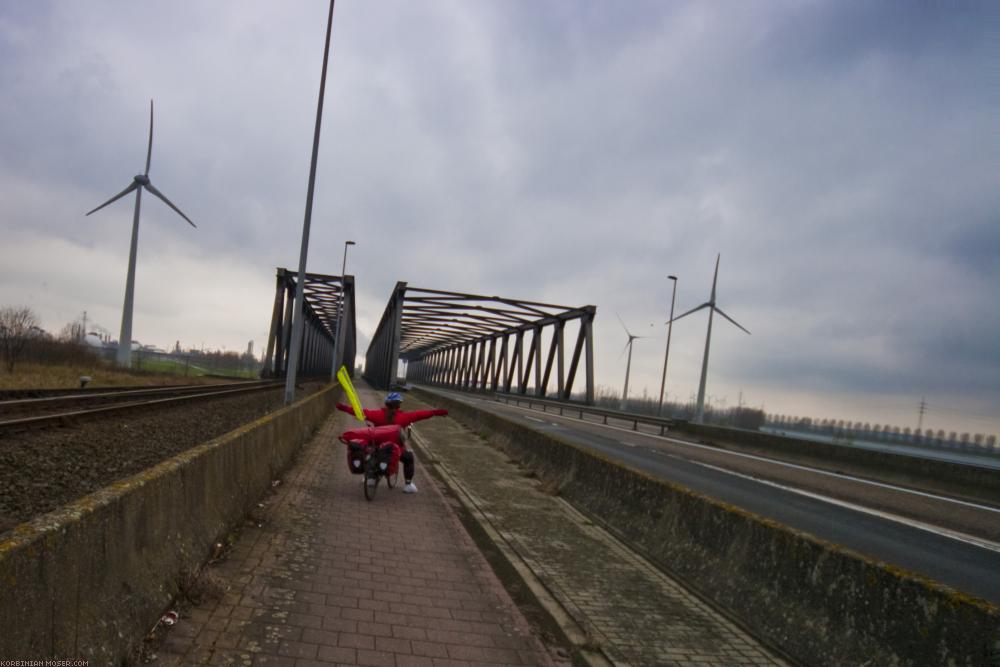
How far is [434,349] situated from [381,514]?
130 metres

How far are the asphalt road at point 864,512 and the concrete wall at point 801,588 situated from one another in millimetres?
2101

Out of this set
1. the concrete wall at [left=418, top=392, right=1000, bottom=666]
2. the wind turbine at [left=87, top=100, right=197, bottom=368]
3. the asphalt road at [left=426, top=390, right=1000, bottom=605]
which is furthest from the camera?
the wind turbine at [left=87, top=100, right=197, bottom=368]

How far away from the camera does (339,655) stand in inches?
164

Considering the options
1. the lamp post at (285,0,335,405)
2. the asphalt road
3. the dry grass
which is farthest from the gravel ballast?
the dry grass

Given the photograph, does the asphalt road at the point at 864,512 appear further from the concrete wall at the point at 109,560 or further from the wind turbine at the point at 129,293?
the wind turbine at the point at 129,293

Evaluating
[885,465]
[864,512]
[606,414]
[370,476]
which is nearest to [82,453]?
[370,476]

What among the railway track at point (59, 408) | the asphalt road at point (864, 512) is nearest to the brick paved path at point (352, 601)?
the asphalt road at point (864, 512)

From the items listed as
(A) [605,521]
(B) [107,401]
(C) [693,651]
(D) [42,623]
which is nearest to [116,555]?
(D) [42,623]

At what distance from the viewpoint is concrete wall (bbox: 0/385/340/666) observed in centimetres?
269

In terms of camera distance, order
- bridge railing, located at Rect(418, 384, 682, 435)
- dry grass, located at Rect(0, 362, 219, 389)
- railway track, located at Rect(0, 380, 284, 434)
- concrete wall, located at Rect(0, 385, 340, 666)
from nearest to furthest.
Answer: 1. concrete wall, located at Rect(0, 385, 340, 666)
2. railway track, located at Rect(0, 380, 284, 434)
3. dry grass, located at Rect(0, 362, 219, 389)
4. bridge railing, located at Rect(418, 384, 682, 435)

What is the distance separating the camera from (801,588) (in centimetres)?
498

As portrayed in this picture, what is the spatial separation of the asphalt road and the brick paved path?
4.24m

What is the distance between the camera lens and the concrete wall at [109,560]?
2688 millimetres

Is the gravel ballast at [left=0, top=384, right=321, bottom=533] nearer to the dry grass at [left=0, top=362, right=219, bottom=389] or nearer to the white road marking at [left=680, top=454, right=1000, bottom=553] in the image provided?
the dry grass at [left=0, top=362, right=219, bottom=389]
